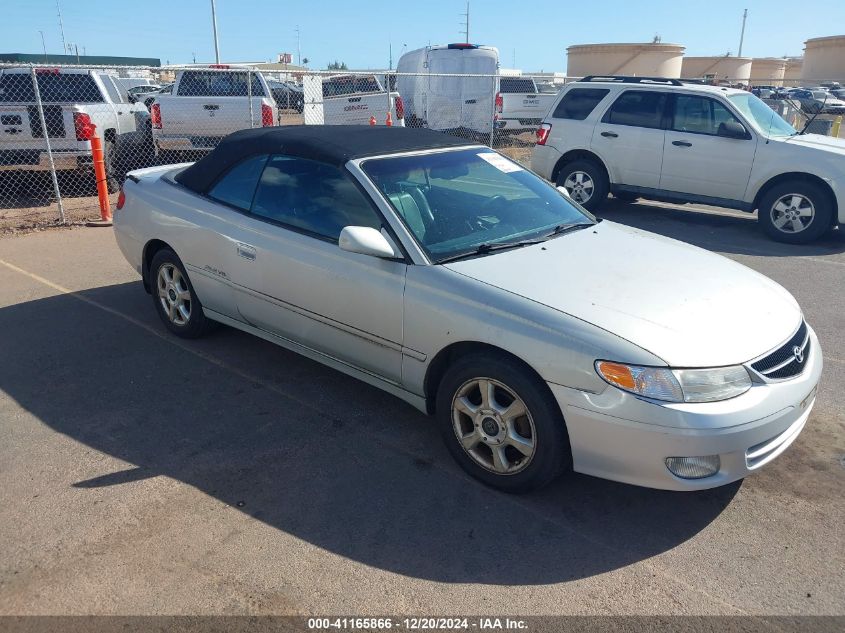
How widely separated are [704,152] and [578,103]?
79.8 inches

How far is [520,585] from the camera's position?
2.93 meters

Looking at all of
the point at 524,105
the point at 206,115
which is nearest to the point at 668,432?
the point at 206,115

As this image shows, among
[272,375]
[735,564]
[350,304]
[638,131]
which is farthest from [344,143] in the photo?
[638,131]

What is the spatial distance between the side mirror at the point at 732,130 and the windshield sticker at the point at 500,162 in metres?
5.38

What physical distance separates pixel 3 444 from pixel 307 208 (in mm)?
2163

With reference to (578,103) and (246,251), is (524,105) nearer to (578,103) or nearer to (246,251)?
(578,103)

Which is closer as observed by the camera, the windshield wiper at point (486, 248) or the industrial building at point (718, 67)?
the windshield wiper at point (486, 248)

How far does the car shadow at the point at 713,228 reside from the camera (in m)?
8.68

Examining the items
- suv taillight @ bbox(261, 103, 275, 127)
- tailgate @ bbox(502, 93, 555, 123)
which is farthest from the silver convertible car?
tailgate @ bbox(502, 93, 555, 123)

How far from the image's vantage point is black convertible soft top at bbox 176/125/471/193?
432cm

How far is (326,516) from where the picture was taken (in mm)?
3365

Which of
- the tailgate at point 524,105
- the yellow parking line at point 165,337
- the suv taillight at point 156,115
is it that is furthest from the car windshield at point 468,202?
the tailgate at point 524,105

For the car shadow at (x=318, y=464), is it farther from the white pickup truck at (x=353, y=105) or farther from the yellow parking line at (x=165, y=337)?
the white pickup truck at (x=353, y=105)

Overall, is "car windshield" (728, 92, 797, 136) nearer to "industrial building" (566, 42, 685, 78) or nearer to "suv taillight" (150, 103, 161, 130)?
"suv taillight" (150, 103, 161, 130)
